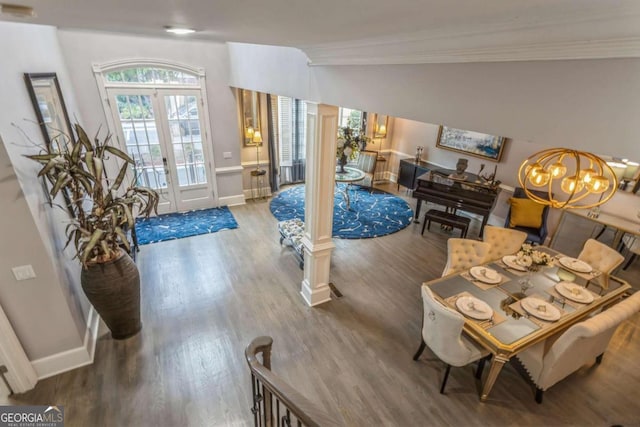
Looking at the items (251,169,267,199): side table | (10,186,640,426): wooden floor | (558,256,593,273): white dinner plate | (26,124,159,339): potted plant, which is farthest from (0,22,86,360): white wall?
(558,256,593,273): white dinner plate

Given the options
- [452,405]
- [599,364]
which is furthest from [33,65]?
[599,364]

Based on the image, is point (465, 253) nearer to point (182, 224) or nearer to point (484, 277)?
point (484, 277)

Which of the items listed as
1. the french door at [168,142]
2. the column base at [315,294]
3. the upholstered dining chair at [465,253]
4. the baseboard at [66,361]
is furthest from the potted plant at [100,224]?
the upholstered dining chair at [465,253]

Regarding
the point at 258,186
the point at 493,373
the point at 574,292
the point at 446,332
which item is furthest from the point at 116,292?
the point at 574,292

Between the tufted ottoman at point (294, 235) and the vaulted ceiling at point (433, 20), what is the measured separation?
3243 mm

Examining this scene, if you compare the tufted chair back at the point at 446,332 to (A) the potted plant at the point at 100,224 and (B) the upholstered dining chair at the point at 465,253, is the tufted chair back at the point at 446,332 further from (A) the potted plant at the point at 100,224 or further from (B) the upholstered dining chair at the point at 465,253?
(A) the potted plant at the point at 100,224

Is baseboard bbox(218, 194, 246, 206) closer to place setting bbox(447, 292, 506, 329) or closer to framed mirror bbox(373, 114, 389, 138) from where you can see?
framed mirror bbox(373, 114, 389, 138)

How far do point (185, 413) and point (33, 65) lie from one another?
11.7 feet

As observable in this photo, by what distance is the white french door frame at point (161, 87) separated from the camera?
4.73 m

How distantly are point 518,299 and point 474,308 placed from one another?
55 centimetres

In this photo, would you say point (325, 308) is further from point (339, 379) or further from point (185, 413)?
point (185, 413)

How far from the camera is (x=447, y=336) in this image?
2.59 metres

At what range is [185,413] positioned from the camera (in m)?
2.56

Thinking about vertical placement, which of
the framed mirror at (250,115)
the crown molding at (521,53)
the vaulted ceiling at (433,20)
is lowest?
the framed mirror at (250,115)
